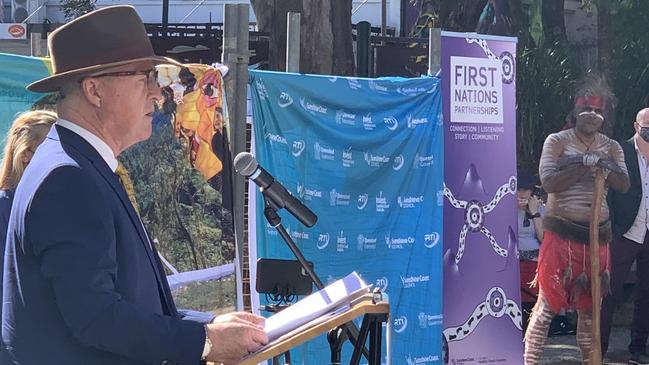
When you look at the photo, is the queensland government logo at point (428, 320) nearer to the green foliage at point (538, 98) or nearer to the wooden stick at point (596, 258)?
the wooden stick at point (596, 258)

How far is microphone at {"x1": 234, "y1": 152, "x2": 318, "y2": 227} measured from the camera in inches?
158

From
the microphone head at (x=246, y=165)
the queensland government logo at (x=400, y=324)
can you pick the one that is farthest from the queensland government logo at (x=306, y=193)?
the microphone head at (x=246, y=165)

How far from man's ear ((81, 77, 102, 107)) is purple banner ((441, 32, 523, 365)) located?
183 inches

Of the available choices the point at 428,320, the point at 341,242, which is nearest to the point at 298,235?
the point at 341,242

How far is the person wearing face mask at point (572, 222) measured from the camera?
746 centimetres

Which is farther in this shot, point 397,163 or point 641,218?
point 641,218

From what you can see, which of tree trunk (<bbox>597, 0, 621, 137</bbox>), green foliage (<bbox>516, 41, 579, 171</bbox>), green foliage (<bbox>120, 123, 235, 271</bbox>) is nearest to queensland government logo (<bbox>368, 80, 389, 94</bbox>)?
green foliage (<bbox>120, 123, 235, 271</bbox>)

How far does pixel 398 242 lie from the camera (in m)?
6.44

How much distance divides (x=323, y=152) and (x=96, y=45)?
3.26 meters

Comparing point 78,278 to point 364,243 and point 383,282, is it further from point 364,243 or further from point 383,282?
point 383,282

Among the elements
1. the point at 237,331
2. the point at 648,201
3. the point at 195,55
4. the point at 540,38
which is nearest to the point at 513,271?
the point at 648,201

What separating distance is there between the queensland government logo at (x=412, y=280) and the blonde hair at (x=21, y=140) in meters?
2.90

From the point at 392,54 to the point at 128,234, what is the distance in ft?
17.7

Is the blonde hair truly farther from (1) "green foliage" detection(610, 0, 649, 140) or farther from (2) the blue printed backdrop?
(1) "green foliage" detection(610, 0, 649, 140)
